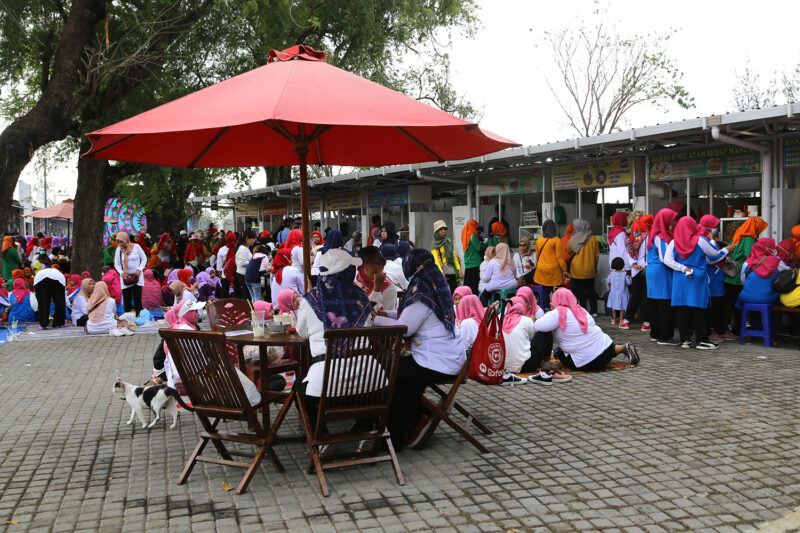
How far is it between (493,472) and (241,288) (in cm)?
1103

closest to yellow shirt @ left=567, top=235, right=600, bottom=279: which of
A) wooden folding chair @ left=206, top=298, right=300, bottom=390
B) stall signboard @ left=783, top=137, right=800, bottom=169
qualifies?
stall signboard @ left=783, top=137, right=800, bottom=169

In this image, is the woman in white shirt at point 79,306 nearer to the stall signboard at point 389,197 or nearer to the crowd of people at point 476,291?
the crowd of people at point 476,291

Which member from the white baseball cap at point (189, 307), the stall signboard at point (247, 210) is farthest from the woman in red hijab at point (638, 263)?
the stall signboard at point (247, 210)

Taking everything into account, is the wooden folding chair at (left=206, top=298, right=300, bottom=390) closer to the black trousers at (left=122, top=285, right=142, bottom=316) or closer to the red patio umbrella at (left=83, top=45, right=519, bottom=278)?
the red patio umbrella at (left=83, top=45, right=519, bottom=278)

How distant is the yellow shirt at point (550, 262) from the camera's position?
10820 mm

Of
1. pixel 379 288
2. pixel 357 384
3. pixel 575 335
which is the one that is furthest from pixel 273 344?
pixel 575 335

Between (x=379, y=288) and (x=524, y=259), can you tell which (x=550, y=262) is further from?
(x=379, y=288)

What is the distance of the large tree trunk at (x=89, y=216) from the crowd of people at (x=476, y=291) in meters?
1.29

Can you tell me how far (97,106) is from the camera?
14.3 meters

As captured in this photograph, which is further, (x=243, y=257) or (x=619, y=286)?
(x=243, y=257)

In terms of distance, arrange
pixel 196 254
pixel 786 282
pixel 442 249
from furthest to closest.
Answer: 1. pixel 196 254
2. pixel 442 249
3. pixel 786 282

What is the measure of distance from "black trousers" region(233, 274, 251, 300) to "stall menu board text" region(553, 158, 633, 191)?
691cm

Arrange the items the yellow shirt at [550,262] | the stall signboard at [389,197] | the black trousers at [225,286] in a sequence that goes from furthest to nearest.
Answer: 1. the stall signboard at [389,197]
2. the black trousers at [225,286]
3. the yellow shirt at [550,262]

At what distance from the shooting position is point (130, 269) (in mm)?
12531
